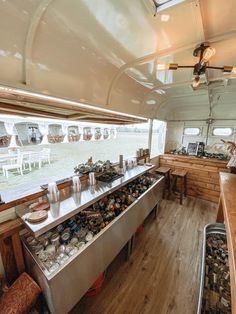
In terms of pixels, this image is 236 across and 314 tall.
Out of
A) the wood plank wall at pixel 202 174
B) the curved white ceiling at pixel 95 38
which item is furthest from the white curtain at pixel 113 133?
the wood plank wall at pixel 202 174

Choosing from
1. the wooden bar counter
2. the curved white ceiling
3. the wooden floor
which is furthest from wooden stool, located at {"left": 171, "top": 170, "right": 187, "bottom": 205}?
the curved white ceiling

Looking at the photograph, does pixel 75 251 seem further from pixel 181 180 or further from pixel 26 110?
pixel 181 180

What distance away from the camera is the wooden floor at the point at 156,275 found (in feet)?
4.57

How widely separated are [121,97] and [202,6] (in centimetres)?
136

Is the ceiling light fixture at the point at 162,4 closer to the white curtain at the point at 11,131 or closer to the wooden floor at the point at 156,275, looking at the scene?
the white curtain at the point at 11,131

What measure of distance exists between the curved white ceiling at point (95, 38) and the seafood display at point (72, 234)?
126cm

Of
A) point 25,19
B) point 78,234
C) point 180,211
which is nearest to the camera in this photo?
point 25,19

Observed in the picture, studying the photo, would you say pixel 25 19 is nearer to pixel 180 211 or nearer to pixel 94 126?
pixel 94 126

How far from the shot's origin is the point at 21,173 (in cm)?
145

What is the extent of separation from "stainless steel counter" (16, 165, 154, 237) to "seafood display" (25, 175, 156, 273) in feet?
0.82

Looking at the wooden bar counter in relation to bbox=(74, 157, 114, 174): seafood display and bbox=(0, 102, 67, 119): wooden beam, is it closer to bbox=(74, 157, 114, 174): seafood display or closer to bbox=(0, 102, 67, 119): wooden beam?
bbox=(74, 157, 114, 174): seafood display

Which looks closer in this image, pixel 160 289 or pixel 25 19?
pixel 25 19

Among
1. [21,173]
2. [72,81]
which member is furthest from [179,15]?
[21,173]

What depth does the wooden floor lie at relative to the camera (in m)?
1.39
